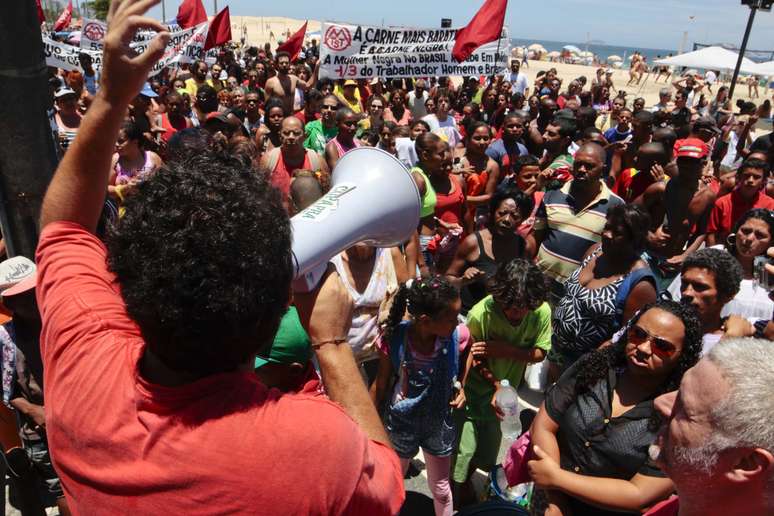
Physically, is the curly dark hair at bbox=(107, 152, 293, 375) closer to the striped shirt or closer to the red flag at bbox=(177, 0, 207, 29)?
the striped shirt

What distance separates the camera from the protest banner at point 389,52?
21.8 ft

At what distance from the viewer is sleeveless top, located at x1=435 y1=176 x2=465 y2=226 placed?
15.2 feet

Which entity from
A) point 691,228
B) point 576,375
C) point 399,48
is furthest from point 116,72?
point 399,48

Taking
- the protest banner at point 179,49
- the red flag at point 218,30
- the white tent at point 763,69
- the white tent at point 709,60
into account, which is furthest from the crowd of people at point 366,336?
the white tent at point 763,69

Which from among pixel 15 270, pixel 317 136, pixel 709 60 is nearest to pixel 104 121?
pixel 15 270

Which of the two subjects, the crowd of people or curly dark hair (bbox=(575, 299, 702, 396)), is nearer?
the crowd of people

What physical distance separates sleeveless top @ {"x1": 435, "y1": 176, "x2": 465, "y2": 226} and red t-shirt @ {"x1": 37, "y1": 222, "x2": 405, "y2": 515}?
3822 millimetres

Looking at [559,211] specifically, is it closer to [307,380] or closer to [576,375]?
[576,375]

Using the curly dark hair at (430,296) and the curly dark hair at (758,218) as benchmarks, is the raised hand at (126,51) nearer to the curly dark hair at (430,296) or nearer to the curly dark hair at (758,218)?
the curly dark hair at (430,296)

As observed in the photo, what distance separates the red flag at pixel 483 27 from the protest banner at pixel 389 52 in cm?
16

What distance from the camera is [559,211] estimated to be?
4.08 metres

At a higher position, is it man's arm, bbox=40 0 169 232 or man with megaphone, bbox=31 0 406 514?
man's arm, bbox=40 0 169 232

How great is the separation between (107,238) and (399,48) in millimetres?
6498

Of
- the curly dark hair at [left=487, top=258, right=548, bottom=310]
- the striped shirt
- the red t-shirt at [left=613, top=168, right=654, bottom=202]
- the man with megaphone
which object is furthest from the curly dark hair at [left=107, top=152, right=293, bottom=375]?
the red t-shirt at [left=613, top=168, right=654, bottom=202]
